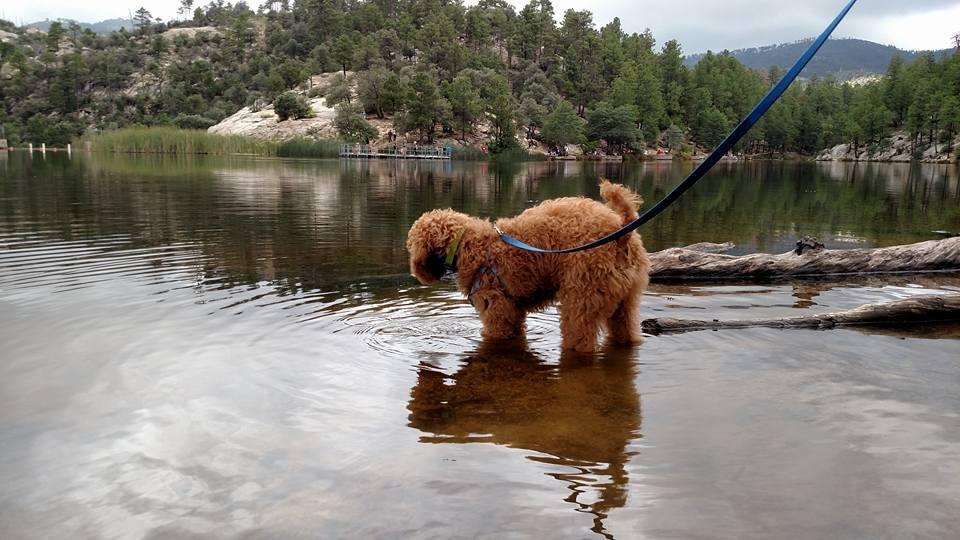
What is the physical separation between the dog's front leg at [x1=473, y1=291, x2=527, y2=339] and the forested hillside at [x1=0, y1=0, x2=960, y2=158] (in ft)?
320

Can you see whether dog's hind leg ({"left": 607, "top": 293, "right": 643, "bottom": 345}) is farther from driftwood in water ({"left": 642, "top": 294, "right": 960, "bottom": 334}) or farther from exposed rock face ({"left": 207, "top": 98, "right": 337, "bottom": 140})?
exposed rock face ({"left": 207, "top": 98, "right": 337, "bottom": 140})

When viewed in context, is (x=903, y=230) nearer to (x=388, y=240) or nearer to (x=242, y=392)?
(x=388, y=240)

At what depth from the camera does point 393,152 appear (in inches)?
3905

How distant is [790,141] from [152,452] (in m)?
158

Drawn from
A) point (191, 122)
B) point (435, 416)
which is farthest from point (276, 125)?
point (435, 416)

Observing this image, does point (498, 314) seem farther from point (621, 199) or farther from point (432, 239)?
point (621, 199)

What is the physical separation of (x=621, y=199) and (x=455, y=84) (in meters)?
108

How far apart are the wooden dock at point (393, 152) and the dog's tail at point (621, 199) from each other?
282 ft

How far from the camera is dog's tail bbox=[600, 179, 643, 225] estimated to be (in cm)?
655

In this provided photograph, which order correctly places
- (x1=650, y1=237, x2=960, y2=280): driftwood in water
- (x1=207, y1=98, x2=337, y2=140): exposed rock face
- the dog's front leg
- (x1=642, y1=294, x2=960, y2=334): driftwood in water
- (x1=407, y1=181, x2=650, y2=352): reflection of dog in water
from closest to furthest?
(x1=407, y1=181, x2=650, y2=352): reflection of dog in water < the dog's front leg < (x1=642, y1=294, x2=960, y2=334): driftwood in water < (x1=650, y1=237, x2=960, y2=280): driftwood in water < (x1=207, y1=98, x2=337, y2=140): exposed rock face

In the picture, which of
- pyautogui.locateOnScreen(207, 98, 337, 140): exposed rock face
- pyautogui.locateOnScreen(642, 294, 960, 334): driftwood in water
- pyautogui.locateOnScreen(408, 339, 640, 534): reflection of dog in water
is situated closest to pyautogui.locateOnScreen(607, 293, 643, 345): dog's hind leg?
pyautogui.locateOnScreen(408, 339, 640, 534): reflection of dog in water

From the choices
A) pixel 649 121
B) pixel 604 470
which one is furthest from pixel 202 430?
pixel 649 121

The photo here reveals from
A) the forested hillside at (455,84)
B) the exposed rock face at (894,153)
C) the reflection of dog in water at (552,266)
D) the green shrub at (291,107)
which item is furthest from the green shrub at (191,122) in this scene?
the reflection of dog in water at (552,266)

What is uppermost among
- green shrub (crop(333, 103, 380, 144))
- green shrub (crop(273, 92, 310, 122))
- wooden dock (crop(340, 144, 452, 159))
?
green shrub (crop(273, 92, 310, 122))
